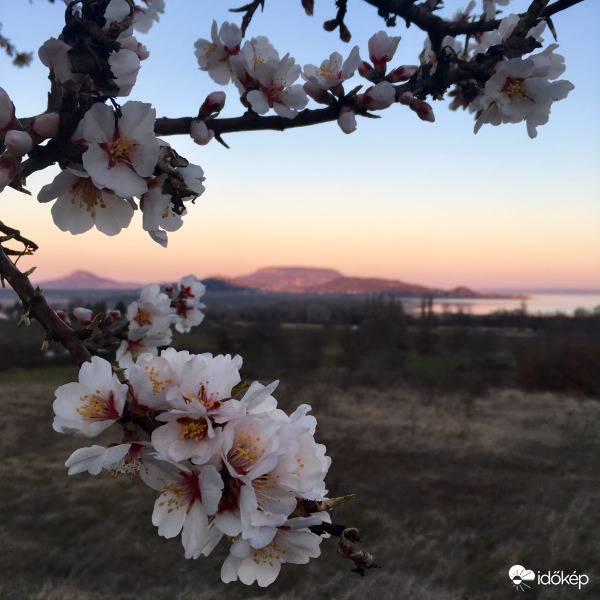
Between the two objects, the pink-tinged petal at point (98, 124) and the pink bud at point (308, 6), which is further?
the pink bud at point (308, 6)

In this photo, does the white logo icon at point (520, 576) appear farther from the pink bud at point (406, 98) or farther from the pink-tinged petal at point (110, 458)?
the pink-tinged petal at point (110, 458)

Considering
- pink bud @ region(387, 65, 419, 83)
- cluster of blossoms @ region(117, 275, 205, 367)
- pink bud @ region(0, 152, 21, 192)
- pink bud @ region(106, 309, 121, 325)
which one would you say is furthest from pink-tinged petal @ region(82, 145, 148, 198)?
pink bud @ region(106, 309, 121, 325)

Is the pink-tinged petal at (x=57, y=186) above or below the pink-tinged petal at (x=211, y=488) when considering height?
above

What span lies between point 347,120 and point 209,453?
27.6 inches

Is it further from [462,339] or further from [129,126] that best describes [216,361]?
[462,339]

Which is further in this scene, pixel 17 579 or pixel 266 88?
pixel 17 579

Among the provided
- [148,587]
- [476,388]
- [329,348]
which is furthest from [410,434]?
[329,348]

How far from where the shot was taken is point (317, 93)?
1.21 meters

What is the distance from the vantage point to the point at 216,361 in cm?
88

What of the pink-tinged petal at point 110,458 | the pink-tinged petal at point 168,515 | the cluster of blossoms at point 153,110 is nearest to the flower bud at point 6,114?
the cluster of blossoms at point 153,110

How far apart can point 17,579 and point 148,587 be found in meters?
1.40

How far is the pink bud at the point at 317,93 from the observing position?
1.21 m

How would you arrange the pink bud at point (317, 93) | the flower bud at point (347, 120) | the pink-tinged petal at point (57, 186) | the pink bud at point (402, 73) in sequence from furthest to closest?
the pink bud at point (402, 73) < the pink bud at point (317, 93) < the flower bud at point (347, 120) < the pink-tinged petal at point (57, 186)
